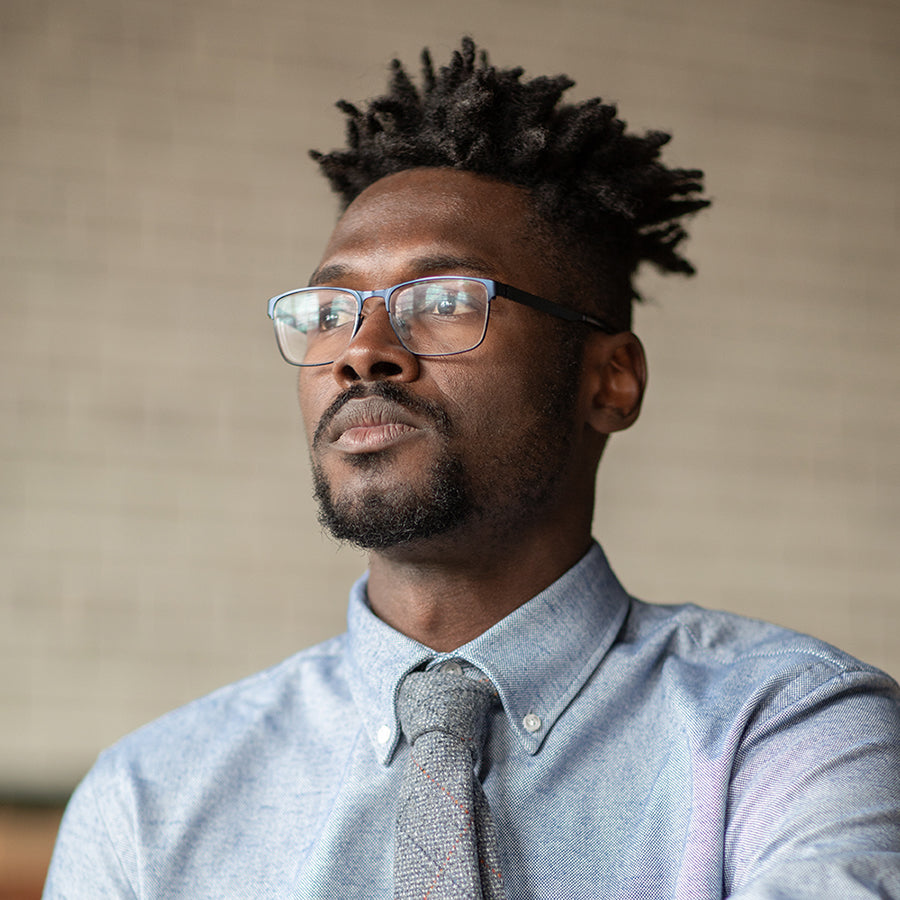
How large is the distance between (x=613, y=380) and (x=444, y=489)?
44 centimetres

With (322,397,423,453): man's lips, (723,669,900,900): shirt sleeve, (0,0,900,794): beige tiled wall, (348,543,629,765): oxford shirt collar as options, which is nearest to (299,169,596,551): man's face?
(322,397,423,453): man's lips

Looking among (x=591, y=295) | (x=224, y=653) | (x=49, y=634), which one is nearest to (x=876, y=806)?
(x=591, y=295)

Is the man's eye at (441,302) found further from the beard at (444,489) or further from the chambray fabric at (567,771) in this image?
the chambray fabric at (567,771)

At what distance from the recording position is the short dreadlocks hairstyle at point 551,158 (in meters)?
1.75

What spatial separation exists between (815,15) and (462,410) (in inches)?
120

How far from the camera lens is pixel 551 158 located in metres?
1.77

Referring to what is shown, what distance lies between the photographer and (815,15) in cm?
388

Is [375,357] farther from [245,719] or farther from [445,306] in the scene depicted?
[245,719]

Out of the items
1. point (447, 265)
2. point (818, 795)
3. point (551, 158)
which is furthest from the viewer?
point (551, 158)

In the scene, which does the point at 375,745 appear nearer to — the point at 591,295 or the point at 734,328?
the point at 591,295

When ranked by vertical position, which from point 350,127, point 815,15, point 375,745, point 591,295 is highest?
point 815,15

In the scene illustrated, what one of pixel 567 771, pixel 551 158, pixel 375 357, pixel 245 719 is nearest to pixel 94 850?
pixel 245 719

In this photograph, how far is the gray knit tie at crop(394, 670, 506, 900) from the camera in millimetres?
1207

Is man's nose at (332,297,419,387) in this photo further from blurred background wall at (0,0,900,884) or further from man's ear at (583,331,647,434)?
blurred background wall at (0,0,900,884)
